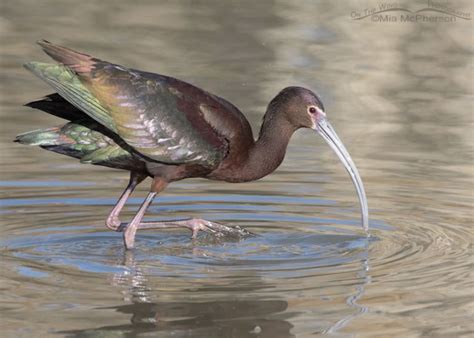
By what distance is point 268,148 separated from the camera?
10.8 metres

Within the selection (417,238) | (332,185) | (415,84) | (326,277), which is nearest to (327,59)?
(415,84)

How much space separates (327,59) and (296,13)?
2509 mm

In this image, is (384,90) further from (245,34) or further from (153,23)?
(153,23)

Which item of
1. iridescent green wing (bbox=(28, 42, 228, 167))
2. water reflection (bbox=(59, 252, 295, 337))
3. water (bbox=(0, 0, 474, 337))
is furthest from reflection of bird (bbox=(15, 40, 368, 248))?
water reflection (bbox=(59, 252, 295, 337))

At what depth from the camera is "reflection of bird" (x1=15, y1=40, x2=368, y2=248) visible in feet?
33.9

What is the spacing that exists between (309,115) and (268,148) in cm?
40

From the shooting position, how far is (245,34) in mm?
19297

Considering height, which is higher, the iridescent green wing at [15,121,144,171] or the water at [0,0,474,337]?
the iridescent green wing at [15,121,144,171]

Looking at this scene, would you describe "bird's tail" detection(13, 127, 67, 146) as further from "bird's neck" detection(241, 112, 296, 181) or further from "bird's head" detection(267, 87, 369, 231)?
"bird's head" detection(267, 87, 369, 231)

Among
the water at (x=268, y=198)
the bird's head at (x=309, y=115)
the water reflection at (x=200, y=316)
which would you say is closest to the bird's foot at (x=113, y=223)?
the water at (x=268, y=198)

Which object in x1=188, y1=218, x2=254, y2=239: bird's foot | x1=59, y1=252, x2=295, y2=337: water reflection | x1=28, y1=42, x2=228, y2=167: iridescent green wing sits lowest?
x1=188, y1=218, x2=254, y2=239: bird's foot

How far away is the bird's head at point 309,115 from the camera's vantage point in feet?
35.4

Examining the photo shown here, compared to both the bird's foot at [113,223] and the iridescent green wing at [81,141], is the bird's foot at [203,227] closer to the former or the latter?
the bird's foot at [113,223]

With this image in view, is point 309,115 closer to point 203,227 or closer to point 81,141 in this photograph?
point 203,227
